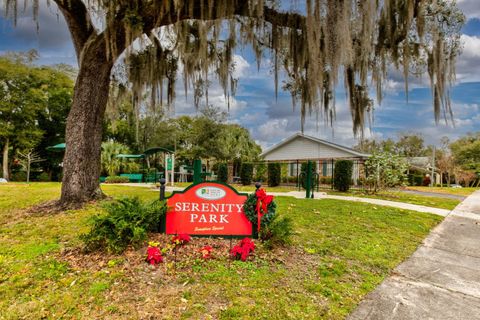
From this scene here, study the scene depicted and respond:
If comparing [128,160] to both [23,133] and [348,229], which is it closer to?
[23,133]

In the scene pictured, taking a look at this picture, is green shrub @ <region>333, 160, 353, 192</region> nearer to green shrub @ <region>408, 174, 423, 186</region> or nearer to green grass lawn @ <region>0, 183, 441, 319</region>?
green grass lawn @ <region>0, 183, 441, 319</region>

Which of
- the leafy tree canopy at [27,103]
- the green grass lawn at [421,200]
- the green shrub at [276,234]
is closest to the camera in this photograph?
the green shrub at [276,234]

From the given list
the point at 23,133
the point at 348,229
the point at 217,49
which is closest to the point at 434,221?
the point at 348,229

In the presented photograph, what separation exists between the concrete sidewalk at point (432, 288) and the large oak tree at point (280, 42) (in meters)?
2.51

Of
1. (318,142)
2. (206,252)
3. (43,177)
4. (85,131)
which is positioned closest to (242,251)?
(206,252)

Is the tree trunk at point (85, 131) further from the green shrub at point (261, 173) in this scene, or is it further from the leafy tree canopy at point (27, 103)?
the leafy tree canopy at point (27, 103)

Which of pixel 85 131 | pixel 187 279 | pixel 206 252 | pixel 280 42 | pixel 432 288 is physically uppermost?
pixel 280 42

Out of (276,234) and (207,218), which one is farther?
(207,218)

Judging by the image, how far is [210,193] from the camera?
3387 millimetres

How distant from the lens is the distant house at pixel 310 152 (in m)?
18.8

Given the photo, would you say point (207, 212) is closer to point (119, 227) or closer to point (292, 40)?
point (119, 227)

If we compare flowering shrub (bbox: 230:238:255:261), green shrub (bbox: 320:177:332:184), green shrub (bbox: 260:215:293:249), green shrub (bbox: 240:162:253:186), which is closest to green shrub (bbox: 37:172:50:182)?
green shrub (bbox: 240:162:253:186)

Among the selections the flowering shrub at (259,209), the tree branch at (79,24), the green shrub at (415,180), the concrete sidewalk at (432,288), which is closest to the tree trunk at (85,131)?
the tree branch at (79,24)

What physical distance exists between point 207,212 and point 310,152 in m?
17.8
